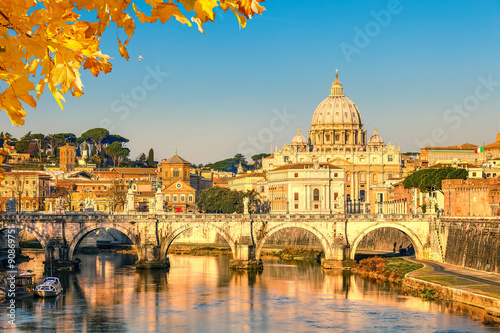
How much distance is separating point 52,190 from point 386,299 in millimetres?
88644

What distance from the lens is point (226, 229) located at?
7369 cm

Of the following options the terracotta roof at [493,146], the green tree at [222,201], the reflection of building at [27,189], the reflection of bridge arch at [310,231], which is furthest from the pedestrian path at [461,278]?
the reflection of building at [27,189]

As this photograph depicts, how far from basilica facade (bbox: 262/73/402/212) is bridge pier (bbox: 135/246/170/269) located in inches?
2561

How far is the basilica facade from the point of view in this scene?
152625mm

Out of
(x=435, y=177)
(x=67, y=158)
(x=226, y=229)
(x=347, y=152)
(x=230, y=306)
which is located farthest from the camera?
(x=67, y=158)

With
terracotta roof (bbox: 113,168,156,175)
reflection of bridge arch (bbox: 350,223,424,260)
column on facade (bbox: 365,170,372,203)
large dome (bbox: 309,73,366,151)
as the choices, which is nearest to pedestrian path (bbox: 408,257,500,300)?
reflection of bridge arch (bbox: 350,223,424,260)

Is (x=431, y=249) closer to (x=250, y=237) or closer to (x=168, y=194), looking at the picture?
(x=250, y=237)

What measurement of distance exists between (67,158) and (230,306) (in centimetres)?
12004

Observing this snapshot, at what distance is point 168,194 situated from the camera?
128 meters

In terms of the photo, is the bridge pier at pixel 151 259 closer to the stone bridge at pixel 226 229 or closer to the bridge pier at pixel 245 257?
the stone bridge at pixel 226 229

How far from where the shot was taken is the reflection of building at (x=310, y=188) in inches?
4823

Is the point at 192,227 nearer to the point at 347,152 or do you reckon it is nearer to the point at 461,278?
the point at 461,278

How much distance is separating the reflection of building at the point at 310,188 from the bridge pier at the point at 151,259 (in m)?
50.6

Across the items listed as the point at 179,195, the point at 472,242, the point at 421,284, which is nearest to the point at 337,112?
the point at 179,195
